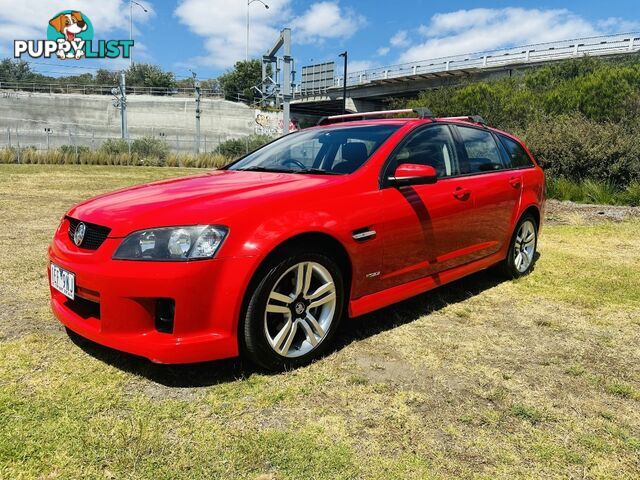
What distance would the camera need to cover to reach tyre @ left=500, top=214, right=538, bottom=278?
16.1 ft

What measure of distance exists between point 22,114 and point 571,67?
168 ft

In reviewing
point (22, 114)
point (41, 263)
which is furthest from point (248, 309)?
point (22, 114)

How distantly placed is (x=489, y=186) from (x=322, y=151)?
156cm

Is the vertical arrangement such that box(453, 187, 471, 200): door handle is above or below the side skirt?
above

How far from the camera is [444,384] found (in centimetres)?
284

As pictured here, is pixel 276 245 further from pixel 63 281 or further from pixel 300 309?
pixel 63 281

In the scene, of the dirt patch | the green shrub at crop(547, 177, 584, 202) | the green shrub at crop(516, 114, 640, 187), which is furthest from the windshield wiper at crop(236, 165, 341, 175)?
the green shrub at crop(516, 114, 640, 187)

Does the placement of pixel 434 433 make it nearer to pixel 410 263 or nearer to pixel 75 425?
pixel 410 263

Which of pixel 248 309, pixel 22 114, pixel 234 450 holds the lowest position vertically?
pixel 234 450

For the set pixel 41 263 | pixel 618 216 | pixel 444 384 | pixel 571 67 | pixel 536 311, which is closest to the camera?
pixel 444 384

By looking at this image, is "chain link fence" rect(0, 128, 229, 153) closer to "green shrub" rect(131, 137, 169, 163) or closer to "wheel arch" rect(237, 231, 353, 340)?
"green shrub" rect(131, 137, 169, 163)

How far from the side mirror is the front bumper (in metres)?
1.30

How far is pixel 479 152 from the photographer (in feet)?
14.8

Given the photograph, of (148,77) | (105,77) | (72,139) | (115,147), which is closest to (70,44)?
(72,139)
